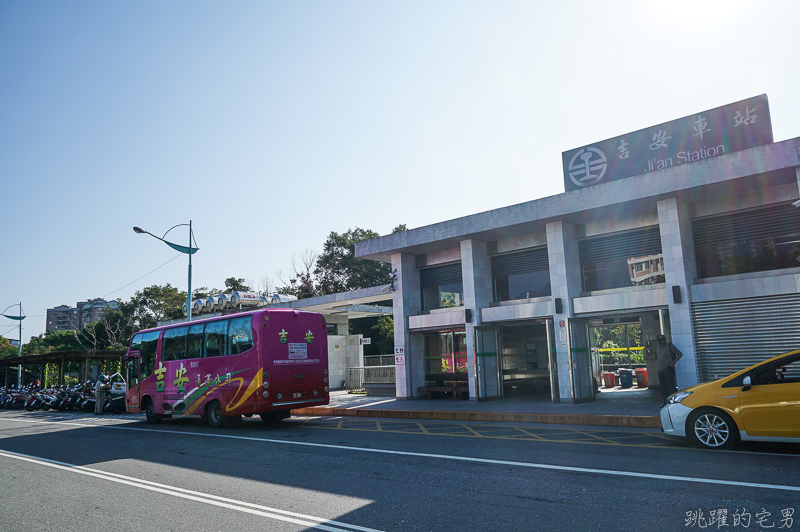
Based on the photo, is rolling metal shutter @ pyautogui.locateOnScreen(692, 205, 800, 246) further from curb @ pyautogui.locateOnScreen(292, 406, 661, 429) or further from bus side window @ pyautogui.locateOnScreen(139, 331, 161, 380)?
bus side window @ pyautogui.locateOnScreen(139, 331, 161, 380)

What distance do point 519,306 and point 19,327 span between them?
52037mm

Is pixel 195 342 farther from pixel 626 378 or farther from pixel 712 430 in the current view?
pixel 626 378

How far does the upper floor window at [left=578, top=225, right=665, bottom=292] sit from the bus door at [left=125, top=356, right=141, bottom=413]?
15288mm

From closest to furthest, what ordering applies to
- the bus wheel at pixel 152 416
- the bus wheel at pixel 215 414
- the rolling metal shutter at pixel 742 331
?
the rolling metal shutter at pixel 742 331 < the bus wheel at pixel 215 414 < the bus wheel at pixel 152 416

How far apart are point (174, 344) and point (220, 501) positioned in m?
11.4

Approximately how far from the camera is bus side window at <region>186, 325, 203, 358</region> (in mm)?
15383

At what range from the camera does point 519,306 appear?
17.5m

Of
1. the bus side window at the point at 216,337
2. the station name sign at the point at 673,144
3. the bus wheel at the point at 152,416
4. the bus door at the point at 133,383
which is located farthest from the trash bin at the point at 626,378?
the bus door at the point at 133,383

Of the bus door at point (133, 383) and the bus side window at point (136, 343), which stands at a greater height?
the bus side window at point (136, 343)

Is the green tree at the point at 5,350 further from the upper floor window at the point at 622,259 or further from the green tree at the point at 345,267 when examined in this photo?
the upper floor window at the point at 622,259

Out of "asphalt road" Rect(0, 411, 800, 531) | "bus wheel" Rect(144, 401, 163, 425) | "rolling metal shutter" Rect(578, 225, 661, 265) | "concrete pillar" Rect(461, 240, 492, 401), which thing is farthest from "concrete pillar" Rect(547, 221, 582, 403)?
"bus wheel" Rect(144, 401, 163, 425)

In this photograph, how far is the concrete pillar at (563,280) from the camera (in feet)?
53.1

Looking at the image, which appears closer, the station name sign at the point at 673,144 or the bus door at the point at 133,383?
the station name sign at the point at 673,144

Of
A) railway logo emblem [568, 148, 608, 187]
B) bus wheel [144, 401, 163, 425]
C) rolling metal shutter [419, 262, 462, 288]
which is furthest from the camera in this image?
rolling metal shutter [419, 262, 462, 288]
